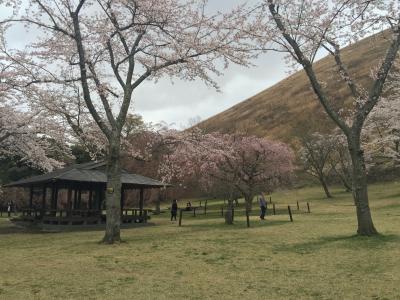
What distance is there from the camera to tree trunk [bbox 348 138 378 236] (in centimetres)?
1389

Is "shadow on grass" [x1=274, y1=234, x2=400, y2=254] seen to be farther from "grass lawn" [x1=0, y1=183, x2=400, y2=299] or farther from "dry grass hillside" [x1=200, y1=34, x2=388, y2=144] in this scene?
"dry grass hillside" [x1=200, y1=34, x2=388, y2=144]

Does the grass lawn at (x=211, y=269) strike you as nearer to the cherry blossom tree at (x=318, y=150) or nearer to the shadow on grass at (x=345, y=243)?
the shadow on grass at (x=345, y=243)

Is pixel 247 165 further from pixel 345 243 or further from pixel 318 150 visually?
pixel 345 243

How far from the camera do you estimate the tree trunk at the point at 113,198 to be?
50.2 feet

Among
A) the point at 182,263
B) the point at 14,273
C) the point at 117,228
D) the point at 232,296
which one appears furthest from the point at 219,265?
the point at 117,228

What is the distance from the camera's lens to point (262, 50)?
16.3 m

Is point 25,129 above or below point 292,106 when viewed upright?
below

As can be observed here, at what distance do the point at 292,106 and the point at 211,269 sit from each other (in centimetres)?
8832

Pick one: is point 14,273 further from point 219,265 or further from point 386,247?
point 386,247

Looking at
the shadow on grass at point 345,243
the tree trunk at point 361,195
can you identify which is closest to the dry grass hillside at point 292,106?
the tree trunk at point 361,195

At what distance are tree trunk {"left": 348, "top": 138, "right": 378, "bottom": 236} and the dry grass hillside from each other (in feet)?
181

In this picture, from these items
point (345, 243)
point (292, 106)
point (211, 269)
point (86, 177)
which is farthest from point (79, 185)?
point (292, 106)

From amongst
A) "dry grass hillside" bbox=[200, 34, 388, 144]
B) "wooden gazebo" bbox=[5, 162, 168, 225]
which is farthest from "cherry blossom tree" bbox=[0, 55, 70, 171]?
"dry grass hillside" bbox=[200, 34, 388, 144]

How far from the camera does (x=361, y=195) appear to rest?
552 inches
